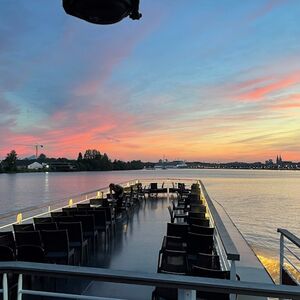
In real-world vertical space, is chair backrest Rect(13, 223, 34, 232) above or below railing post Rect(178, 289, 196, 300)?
below

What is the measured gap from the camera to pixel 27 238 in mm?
4406

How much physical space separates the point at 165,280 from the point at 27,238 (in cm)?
348

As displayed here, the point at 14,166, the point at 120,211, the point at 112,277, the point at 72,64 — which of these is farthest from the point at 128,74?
the point at 14,166

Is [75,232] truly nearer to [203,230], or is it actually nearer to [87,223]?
[87,223]

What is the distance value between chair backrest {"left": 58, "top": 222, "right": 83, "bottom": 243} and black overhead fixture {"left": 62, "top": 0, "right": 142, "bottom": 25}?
393cm

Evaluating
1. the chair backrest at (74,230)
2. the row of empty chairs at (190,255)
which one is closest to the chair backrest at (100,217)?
the chair backrest at (74,230)

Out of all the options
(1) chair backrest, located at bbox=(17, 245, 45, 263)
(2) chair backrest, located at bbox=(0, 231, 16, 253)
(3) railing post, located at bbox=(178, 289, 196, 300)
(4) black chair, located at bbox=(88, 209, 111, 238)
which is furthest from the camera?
(4) black chair, located at bbox=(88, 209, 111, 238)

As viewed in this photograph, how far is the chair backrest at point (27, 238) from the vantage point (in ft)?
14.4

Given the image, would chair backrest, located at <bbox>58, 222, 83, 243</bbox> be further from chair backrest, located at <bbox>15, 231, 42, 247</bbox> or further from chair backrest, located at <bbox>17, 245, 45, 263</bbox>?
chair backrest, located at <bbox>17, 245, 45, 263</bbox>

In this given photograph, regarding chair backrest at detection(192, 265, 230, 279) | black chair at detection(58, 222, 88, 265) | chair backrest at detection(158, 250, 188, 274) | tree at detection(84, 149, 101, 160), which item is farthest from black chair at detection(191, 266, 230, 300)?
tree at detection(84, 149, 101, 160)

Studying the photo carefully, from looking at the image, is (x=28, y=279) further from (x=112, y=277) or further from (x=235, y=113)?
(x=235, y=113)

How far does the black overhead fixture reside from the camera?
5.08ft

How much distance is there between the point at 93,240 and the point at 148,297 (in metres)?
2.44

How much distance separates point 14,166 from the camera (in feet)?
461
